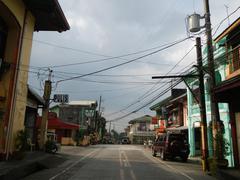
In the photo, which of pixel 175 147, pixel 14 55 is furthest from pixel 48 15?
pixel 175 147

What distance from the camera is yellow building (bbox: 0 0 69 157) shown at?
16.4 metres

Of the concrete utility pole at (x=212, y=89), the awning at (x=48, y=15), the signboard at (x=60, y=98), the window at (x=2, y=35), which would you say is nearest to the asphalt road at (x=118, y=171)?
the concrete utility pole at (x=212, y=89)

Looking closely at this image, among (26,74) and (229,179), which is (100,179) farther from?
(26,74)

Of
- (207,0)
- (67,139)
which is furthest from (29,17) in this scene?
(67,139)

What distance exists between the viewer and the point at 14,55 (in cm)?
1739

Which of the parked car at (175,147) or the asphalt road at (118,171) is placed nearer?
the asphalt road at (118,171)

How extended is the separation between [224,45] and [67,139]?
106ft

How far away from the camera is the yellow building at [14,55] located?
1639cm

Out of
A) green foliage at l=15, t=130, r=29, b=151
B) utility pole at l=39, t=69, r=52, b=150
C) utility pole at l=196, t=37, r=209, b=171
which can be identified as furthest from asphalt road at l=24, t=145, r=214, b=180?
utility pole at l=39, t=69, r=52, b=150

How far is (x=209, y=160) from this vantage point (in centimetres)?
1648

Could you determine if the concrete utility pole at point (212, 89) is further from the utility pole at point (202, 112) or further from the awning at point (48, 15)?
the awning at point (48, 15)

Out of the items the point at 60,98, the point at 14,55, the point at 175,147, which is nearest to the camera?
the point at 14,55

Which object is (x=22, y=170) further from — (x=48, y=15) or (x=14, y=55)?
(x=48, y=15)

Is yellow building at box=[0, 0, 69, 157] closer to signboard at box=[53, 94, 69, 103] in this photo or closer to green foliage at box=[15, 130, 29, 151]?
green foliage at box=[15, 130, 29, 151]
